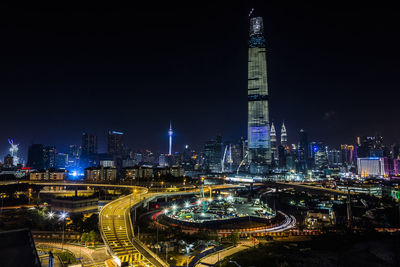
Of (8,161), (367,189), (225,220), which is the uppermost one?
(8,161)

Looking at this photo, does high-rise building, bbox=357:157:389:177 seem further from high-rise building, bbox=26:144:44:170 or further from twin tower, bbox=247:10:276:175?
high-rise building, bbox=26:144:44:170

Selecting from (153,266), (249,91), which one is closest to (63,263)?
(153,266)

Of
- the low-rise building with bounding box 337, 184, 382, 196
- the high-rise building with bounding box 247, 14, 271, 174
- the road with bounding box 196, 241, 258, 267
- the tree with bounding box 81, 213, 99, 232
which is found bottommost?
the low-rise building with bounding box 337, 184, 382, 196

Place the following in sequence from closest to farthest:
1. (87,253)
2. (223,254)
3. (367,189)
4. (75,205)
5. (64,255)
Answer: (64,255) < (87,253) < (223,254) < (75,205) < (367,189)

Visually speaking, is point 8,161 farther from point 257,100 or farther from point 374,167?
point 374,167

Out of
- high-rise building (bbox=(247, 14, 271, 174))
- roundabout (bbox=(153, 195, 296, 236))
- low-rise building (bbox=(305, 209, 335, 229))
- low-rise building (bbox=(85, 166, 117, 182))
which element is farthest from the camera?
high-rise building (bbox=(247, 14, 271, 174))

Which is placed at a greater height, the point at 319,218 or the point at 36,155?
the point at 36,155

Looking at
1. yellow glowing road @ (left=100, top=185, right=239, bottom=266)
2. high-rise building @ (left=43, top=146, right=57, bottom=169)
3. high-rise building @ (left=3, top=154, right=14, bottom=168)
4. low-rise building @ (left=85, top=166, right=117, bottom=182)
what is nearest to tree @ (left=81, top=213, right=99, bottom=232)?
yellow glowing road @ (left=100, top=185, right=239, bottom=266)

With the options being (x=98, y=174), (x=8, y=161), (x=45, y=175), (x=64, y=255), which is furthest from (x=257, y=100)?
(x=8, y=161)
